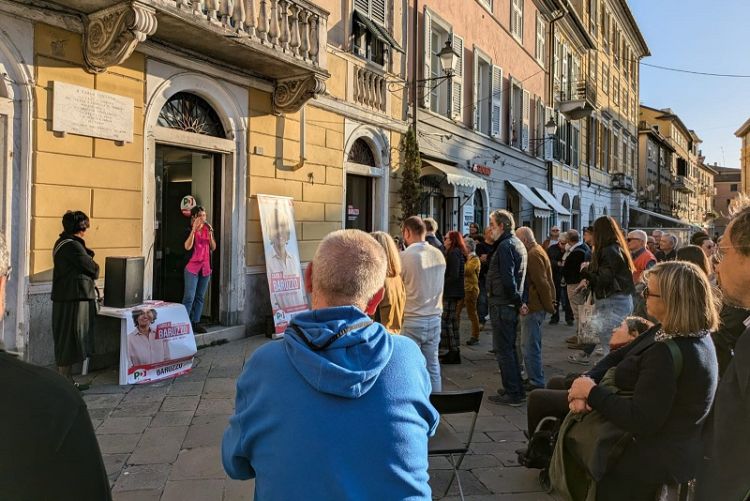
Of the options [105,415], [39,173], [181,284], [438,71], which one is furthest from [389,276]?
[438,71]

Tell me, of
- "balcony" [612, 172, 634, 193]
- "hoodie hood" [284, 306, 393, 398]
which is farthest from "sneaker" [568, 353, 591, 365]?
"balcony" [612, 172, 634, 193]

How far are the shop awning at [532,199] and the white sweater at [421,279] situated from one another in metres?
13.3

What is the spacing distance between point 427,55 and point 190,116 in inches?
272

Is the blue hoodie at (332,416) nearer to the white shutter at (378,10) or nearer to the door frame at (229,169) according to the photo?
the door frame at (229,169)

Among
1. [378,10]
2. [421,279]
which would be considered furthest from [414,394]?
[378,10]

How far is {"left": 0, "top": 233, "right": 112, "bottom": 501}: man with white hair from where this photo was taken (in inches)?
39.4

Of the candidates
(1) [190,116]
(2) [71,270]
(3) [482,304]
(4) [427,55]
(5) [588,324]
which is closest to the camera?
(2) [71,270]

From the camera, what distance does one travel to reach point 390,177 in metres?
11.4

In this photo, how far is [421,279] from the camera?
452 centimetres

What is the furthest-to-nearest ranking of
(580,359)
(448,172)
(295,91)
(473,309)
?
1. (448,172)
2. (295,91)
3. (473,309)
4. (580,359)

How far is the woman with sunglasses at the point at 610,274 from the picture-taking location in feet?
17.9

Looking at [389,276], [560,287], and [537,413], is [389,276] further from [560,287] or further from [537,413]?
[560,287]

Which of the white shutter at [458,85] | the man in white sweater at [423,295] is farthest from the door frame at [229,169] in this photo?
the white shutter at [458,85]

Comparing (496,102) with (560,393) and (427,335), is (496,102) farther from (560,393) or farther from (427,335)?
(560,393)
